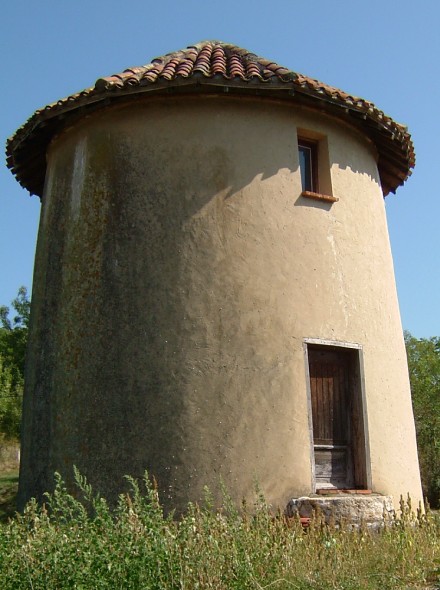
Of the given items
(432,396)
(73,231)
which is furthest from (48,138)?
(432,396)

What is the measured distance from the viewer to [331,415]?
9.61 m

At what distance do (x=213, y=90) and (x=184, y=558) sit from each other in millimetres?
6104

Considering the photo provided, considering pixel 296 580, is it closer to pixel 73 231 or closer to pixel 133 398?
pixel 133 398

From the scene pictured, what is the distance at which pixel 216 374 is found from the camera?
883cm

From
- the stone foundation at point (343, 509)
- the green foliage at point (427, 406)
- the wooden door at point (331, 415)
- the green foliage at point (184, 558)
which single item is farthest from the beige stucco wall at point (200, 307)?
the green foliage at point (427, 406)

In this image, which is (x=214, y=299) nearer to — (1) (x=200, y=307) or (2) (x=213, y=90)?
(1) (x=200, y=307)

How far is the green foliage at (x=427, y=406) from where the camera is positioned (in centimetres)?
2391

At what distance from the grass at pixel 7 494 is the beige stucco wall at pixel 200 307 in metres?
7.91

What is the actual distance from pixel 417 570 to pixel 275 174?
17.3 feet

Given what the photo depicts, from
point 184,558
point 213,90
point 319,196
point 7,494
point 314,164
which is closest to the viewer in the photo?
point 184,558

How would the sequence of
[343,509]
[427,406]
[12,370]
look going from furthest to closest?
1. [12,370]
2. [427,406]
3. [343,509]

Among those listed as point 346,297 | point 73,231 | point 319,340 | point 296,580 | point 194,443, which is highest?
point 73,231

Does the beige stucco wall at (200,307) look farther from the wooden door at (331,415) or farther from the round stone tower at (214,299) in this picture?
the wooden door at (331,415)

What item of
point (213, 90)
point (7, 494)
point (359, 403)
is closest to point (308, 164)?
point (213, 90)
